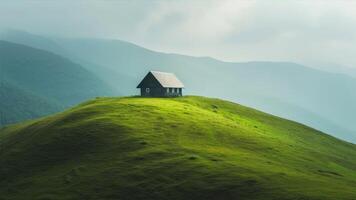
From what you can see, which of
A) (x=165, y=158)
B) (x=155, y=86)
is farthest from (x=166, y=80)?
(x=165, y=158)

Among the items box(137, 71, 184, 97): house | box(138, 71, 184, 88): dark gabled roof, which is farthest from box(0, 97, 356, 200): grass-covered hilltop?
box(138, 71, 184, 88): dark gabled roof

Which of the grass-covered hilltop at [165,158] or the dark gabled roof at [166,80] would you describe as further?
the dark gabled roof at [166,80]

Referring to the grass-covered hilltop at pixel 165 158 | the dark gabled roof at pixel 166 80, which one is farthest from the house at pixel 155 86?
the grass-covered hilltop at pixel 165 158

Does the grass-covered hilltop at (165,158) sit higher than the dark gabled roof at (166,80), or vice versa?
the dark gabled roof at (166,80)

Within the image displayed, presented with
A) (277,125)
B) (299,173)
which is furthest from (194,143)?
(277,125)

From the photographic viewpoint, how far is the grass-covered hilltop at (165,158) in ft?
235

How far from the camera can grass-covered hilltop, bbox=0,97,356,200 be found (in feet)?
235

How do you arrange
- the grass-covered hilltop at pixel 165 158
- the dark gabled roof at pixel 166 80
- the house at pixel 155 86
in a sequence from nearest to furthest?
1. the grass-covered hilltop at pixel 165 158
2. the house at pixel 155 86
3. the dark gabled roof at pixel 166 80

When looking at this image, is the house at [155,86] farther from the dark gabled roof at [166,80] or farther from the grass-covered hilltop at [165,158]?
the grass-covered hilltop at [165,158]

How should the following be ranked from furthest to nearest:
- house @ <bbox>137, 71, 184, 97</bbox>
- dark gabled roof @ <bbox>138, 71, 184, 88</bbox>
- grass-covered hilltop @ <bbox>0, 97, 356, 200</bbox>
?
dark gabled roof @ <bbox>138, 71, 184, 88</bbox>
house @ <bbox>137, 71, 184, 97</bbox>
grass-covered hilltop @ <bbox>0, 97, 356, 200</bbox>

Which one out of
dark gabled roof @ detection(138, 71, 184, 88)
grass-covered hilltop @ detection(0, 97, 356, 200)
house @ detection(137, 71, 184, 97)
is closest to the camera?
grass-covered hilltop @ detection(0, 97, 356, 200)

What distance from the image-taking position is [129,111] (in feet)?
395

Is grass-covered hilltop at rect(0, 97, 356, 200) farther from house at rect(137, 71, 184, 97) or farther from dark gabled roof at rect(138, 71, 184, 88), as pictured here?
dark gabled roof at rect(138, 71, 184, 88)

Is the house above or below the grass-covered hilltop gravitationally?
above
